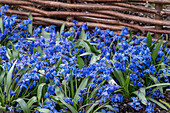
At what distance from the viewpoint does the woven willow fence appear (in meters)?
3.01

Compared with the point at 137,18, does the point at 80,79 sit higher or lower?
lower

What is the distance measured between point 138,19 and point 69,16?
0.93m

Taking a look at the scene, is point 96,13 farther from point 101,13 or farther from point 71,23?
point 71,23

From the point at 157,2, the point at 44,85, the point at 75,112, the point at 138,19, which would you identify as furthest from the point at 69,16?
the point at 75,112

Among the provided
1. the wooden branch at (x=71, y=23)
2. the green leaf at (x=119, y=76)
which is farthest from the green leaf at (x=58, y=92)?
the wooden branch at (x=71, y=23)

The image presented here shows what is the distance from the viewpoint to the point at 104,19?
3283 mm

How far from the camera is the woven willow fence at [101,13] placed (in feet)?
9.86

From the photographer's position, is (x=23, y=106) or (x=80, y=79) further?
(x=80, y=79)

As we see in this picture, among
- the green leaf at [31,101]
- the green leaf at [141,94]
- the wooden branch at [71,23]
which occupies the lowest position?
the green leaf at [31,101]

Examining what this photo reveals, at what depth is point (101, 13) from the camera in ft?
10.7

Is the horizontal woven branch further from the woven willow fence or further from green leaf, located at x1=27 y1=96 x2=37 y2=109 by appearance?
green leaf, located at x1=27 y1=96 x2=37 y2=109

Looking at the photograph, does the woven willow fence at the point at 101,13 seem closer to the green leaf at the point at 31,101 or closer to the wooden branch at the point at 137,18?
the wooden branch at the point at 137,18

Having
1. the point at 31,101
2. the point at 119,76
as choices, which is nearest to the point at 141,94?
the point at 119,76

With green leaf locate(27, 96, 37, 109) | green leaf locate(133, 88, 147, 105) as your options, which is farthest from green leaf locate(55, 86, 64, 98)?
green leaf locate(133, 88, 147, 105)
